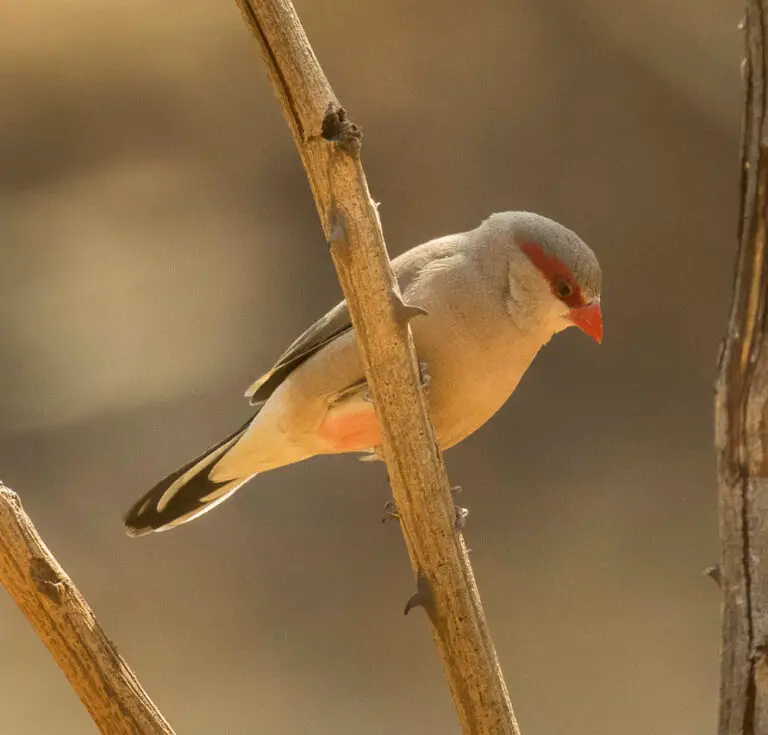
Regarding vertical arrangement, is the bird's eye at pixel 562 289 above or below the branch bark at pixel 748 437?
above

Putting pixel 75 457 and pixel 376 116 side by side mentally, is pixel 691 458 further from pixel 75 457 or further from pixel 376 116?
pixel 75 457

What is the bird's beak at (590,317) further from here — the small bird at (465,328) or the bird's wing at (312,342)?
the bird's wing at (312,342)

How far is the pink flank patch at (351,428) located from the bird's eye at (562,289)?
0.43 metres

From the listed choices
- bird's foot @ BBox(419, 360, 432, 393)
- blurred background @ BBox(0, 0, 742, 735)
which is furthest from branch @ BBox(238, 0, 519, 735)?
blurred background @ BBox(0, 0, 742, 735)

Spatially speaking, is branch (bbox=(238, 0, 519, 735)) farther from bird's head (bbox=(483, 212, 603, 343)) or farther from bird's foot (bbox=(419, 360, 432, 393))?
bird's head (bbox=(483, 212, 603, 343))

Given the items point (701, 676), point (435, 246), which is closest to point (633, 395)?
point (701, 676)

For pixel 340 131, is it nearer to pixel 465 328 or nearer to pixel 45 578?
pixel 465 328

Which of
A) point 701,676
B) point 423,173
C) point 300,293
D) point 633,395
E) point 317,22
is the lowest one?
point 701,676

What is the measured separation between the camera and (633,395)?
513 cm

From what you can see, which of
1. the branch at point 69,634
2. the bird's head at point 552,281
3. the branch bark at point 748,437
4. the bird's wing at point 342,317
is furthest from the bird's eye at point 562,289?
the branch at point 69,634

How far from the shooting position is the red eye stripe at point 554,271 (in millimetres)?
2102

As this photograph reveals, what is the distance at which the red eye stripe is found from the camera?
2102mm

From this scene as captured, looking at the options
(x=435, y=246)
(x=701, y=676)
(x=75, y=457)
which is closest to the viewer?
(x=435, y=246)

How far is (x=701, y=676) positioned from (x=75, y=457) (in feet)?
9.37
